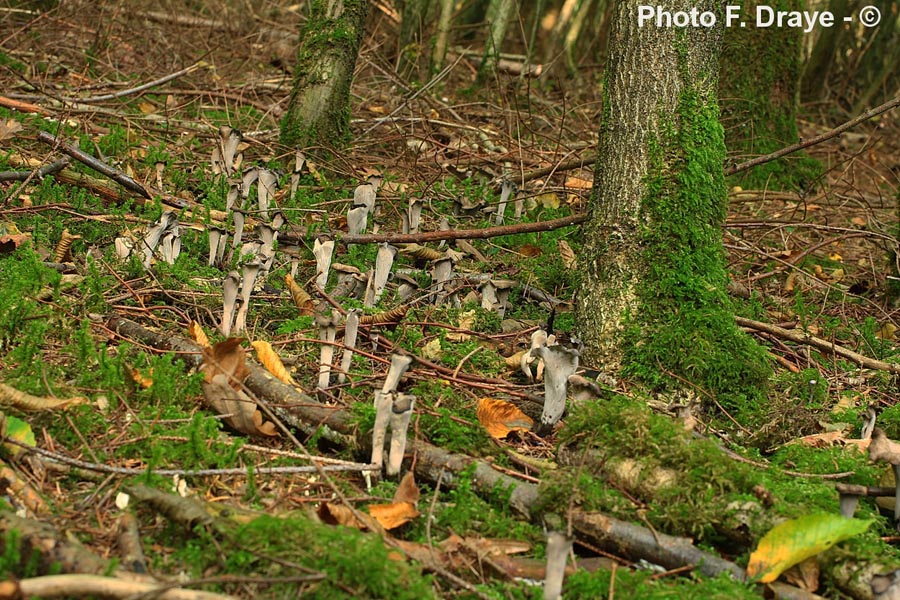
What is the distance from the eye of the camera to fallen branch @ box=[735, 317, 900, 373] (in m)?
5.43

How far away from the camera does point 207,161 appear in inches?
303

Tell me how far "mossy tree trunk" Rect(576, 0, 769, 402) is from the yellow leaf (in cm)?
159

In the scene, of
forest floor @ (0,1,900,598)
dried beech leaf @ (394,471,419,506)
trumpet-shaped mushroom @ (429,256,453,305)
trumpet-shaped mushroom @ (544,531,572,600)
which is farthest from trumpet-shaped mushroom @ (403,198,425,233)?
trumpet-shaped mushroom @ (544,531,572,600)

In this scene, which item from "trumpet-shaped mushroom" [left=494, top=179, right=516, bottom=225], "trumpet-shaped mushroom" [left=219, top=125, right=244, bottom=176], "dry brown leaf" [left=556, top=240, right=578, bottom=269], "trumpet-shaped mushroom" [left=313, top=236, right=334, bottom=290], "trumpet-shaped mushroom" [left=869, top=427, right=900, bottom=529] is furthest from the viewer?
"trumpet-shaped mushroom" [left=494, top=179, right=516, bottom=225]

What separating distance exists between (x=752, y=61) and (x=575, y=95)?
3965 millimetres

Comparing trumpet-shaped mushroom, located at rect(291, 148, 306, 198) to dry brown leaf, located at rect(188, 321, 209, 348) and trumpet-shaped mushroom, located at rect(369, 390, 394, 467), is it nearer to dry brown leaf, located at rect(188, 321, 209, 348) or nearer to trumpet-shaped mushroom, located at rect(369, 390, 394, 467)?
dry brown leaf, located at rect(188, 321, 209, 348)

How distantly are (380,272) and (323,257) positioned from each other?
0.36 meters

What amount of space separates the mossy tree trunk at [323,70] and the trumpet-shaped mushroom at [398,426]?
15.2ft

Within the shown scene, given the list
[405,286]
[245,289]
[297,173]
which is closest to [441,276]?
[405,286]

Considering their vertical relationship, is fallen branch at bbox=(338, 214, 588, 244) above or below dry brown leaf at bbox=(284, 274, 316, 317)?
above

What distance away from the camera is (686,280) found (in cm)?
484

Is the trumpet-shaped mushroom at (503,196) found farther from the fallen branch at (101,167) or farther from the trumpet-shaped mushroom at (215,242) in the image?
the fallen branch at (101,167)

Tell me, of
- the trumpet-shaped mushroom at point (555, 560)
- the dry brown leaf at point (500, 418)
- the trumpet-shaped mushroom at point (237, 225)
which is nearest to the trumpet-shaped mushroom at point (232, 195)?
the trumpet-shaped mushroom at point (237, 225)
